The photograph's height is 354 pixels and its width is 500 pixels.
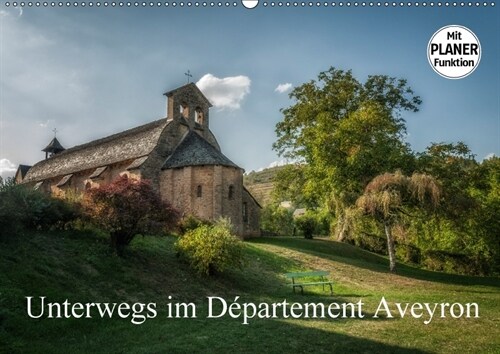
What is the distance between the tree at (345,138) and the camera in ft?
85.0

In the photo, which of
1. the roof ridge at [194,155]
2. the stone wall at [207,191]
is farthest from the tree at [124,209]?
the roof ridge at [194,155]

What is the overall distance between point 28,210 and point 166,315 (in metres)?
7.34

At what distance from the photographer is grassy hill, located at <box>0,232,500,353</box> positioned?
8656 mm

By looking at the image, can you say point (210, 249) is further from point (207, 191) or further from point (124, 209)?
point (207, 191)

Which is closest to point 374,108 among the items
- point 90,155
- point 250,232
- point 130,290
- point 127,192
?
point 250,232

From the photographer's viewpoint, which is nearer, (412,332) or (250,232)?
(412,332)

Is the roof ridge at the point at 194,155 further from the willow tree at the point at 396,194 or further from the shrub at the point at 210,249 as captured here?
the shrub at the point at 210,249

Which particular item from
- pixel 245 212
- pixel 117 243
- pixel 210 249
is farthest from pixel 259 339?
pixel 245 212

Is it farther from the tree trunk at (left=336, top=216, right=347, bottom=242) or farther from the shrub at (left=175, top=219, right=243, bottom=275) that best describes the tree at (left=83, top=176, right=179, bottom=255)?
the tree trunk at (left=336, top=216, right=347, bottom=242)

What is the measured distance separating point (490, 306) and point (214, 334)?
446 inches

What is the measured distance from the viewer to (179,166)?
30.9 m

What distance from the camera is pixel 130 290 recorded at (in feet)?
42.8

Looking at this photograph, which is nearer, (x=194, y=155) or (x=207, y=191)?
(x=207, y=191)

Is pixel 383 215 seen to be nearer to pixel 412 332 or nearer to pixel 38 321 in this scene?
pixel 412 332
